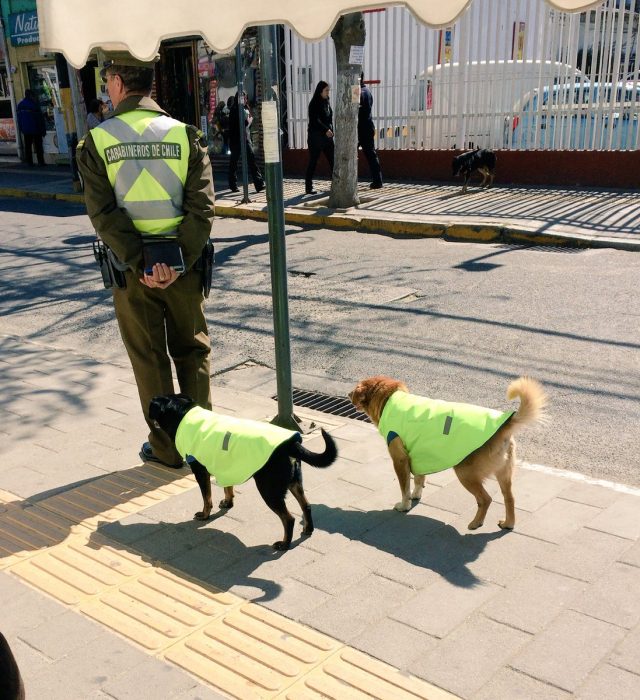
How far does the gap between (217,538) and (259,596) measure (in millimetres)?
522

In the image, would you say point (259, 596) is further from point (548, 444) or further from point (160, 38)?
point (160, 38)

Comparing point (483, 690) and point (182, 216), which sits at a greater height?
point (182, 216)

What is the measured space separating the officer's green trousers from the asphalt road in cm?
140

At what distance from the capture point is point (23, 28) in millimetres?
21172

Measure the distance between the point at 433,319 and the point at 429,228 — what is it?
420 centimetres

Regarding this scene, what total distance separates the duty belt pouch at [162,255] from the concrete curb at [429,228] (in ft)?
23.1

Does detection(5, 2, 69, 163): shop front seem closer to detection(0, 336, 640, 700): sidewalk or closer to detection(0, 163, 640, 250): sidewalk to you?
detection(0, 163, 640, 250): sidewalk

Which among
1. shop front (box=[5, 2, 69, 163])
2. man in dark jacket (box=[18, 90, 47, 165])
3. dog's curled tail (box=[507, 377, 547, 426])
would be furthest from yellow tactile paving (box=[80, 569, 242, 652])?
shop front (box=[5, 2, 69, 163])

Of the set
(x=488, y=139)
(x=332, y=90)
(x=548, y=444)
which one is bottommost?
(x=548, y=444)

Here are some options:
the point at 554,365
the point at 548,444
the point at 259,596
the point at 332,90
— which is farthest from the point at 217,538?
the point at 332,90

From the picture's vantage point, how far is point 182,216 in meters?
4.01

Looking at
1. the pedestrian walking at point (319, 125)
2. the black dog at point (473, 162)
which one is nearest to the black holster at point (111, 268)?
the pedestrian walking at point (319, 125)

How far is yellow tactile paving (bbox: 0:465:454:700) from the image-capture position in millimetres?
2594

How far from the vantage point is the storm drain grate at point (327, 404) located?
5031 millimetres
